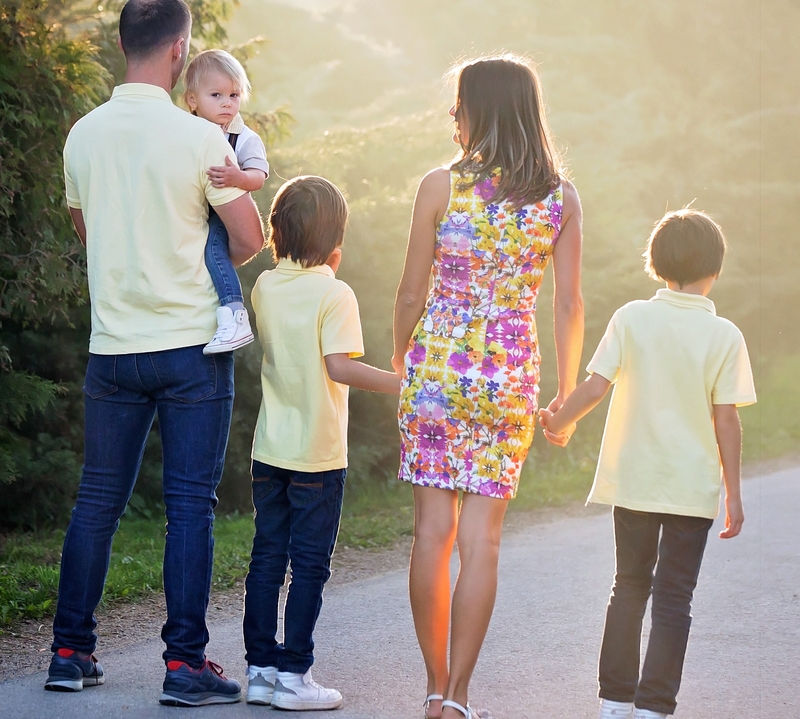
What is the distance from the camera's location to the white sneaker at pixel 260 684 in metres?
3.13

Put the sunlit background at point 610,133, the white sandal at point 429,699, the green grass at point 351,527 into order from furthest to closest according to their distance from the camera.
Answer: the sunlit background at point 610,133
the green grass at point 351,527
the white sandal at point 429,699

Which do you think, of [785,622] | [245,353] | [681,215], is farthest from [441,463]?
Result: [245,353]

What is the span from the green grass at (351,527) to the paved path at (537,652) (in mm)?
741

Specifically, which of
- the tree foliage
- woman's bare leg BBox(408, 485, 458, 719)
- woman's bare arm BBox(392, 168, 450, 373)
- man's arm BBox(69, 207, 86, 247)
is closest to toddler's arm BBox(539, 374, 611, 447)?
woman's bare leg BBox(408, 485, 458, 719)

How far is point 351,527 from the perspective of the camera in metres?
6.32

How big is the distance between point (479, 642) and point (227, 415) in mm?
1017

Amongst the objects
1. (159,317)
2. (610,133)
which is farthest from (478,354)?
(610,133)

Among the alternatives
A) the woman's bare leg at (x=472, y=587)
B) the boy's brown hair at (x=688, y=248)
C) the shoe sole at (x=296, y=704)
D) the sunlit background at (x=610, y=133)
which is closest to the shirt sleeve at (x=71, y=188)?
the woman's bare leg at (x=472, y=587)

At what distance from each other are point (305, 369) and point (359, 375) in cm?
19

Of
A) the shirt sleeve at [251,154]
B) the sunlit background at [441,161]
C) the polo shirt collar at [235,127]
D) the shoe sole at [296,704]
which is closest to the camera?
the shoe sole at [296,704]

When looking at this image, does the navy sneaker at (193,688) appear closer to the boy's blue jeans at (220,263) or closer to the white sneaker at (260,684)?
the white sneaker at (260,684)

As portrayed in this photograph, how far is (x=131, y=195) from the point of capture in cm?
305

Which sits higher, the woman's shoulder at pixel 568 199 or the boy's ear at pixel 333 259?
the woman's shoulder at pixel 568 199

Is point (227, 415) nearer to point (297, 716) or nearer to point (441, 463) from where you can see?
point (441, 463)
